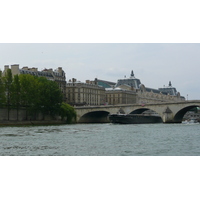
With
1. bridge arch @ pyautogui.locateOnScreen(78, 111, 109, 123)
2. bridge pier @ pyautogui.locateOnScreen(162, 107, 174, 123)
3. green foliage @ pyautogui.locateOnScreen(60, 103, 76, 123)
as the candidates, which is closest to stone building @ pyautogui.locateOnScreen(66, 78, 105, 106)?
bridge arch @ pyautogui.locateOnScreen(78, 111, 109, 123)

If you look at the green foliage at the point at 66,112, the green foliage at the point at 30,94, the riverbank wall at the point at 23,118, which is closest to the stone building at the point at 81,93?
the green foliage at the point at 66,112

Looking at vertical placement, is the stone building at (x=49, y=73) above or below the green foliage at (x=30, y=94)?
above

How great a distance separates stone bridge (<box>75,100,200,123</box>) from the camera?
79062 mm

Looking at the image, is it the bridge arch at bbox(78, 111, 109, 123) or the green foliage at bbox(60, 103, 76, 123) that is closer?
the green foliage at bbox(60, 103, 76, 123)

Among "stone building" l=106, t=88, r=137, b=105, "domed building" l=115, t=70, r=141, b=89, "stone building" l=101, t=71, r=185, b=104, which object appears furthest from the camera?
"domed building" l=115, t=70, r=141, b=89

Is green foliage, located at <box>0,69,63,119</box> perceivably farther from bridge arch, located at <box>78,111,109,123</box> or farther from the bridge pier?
the bridge pier

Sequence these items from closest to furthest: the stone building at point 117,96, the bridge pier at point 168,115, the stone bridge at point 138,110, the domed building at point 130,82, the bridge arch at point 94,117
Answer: the stone bridge at point 138,110
the bridge pier at point 168,115
the bridge arch at point 94,117
the stone building at point 117,96
the domed building at point 130,82

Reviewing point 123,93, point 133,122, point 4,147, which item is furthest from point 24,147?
point 123,93

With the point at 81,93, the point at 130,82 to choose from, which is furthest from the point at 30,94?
the point at 130,82

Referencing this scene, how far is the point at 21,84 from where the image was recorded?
67250mm

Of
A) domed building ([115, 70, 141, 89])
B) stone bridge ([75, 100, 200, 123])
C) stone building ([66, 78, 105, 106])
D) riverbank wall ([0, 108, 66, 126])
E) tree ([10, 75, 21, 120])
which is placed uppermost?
domed building ([115, 70, 141, 89])

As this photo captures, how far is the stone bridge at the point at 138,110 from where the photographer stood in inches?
3113

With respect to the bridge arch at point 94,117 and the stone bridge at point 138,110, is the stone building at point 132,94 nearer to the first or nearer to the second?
the bridge arch at point 94,117

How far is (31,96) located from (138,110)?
28822 mm
